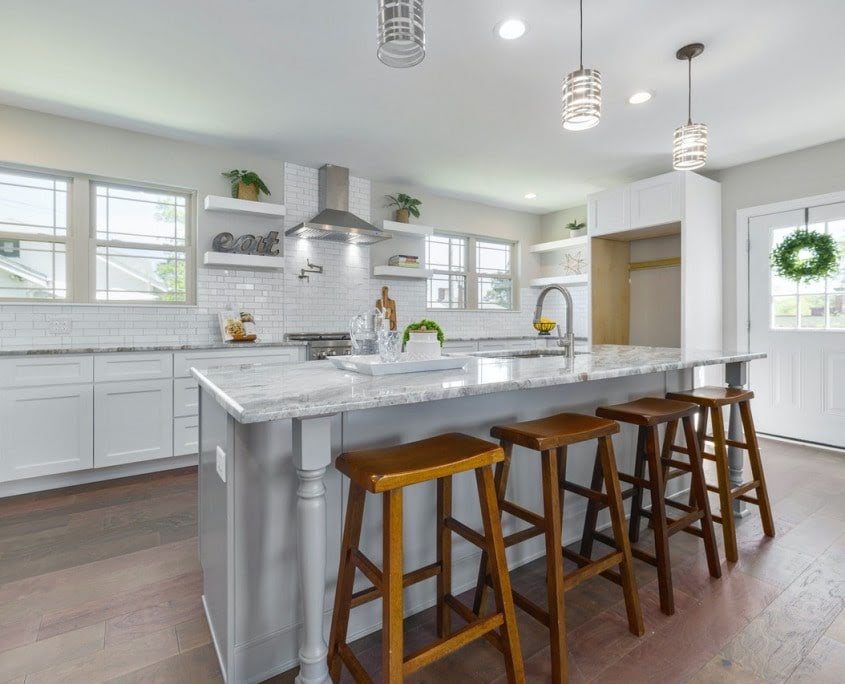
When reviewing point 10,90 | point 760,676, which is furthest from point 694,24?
point 10,90

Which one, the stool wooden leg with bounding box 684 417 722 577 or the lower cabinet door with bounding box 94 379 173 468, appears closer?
the stool wooden leg with bounding box 684 417 722 577

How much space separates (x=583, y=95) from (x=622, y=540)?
178cm

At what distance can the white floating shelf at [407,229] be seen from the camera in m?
5.13

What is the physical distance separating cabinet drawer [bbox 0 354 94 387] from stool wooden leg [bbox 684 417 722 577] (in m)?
3.69

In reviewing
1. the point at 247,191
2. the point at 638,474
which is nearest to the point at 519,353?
the point at 638,474

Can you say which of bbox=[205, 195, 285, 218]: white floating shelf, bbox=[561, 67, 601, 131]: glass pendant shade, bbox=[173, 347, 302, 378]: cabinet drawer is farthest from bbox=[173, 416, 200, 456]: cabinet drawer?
bbox=[561, 67, 601, 131]: glass pendant shade

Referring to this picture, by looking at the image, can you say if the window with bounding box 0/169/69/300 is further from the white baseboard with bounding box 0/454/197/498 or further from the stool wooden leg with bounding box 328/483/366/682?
the stool wooden leg with bounding box 328/483/366/682

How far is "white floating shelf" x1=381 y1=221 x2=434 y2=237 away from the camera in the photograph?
5129mm

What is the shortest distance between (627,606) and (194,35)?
3416 millimetres

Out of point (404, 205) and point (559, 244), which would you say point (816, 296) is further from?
point (404, 205)

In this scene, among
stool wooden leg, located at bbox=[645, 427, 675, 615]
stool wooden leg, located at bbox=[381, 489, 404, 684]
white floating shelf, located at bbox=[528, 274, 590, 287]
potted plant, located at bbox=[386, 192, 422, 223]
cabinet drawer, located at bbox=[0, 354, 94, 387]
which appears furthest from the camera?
white floating shelf, located at bbox=[528, 274, 590, 287]

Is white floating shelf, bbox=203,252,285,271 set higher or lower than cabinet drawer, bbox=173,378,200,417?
higher

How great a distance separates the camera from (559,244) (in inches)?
240

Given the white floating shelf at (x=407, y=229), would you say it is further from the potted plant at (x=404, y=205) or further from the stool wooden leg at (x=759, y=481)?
the stool wooden leg at (x=759, y=481)
